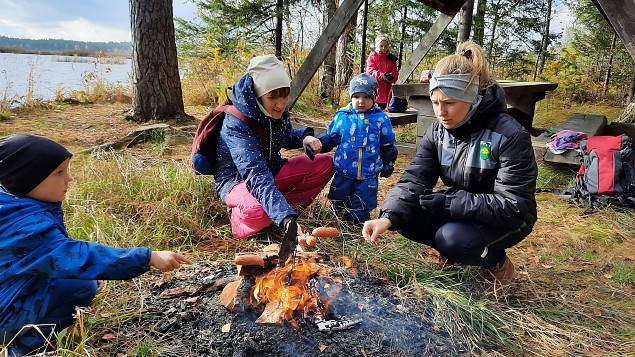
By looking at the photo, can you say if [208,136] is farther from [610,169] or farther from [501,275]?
[610,169]

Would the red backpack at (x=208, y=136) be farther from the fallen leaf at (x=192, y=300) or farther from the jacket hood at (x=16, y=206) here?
the jacket hood at (x=16, y=206)

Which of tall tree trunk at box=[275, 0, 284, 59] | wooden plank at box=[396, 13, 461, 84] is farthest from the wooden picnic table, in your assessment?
tall tree trunk at box=[275, 0, 284, 59]

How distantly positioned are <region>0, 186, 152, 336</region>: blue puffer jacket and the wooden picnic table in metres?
4.13

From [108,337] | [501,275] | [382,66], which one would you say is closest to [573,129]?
[382,66]

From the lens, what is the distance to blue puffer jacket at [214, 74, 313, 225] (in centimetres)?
244

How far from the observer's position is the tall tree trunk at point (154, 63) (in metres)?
6.02

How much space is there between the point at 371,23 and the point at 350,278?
1145 cm

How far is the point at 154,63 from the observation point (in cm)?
618

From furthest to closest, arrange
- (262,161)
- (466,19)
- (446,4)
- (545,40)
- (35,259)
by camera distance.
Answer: (545,40) < (466,19) < (446,4) < (262,161) < (35,259)

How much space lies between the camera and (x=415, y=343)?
187cm

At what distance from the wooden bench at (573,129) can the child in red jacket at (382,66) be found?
9.37ft

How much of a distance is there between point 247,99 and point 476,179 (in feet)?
5.12

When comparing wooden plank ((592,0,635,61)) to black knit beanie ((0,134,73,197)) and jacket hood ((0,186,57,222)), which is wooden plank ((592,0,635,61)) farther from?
jacket hood ((0,186,57,222))

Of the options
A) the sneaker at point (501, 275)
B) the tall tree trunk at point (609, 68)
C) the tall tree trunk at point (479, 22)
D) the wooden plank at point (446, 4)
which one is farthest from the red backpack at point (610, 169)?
the tall tree trunk at point (609, 68)
